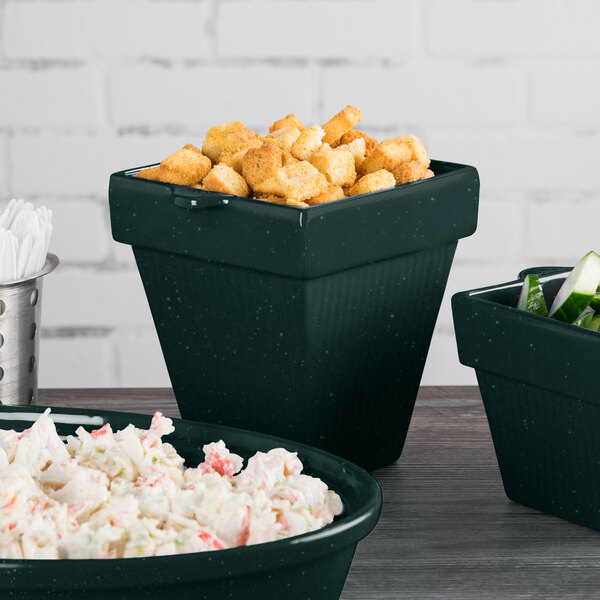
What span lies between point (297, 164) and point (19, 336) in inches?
12.0

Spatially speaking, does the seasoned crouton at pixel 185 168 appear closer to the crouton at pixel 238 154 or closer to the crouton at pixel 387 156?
the crouton at pixel 238 154

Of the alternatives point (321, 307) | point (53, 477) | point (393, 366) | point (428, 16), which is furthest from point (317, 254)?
point (428, 16)

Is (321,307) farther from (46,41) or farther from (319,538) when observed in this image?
(46,41)

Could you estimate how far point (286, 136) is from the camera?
0.95 metres

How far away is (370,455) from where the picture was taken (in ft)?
3.15

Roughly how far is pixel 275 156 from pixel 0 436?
0.31 m

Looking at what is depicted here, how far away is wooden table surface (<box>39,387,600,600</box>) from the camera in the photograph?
2.44ft

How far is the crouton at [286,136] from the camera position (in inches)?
37.1

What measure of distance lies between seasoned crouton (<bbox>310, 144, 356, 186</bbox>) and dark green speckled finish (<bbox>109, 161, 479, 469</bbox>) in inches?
1.7

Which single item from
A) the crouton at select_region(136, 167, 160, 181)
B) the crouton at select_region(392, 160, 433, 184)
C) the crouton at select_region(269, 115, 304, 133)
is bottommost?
the crouton at select_region(136, 167, 160, 181)

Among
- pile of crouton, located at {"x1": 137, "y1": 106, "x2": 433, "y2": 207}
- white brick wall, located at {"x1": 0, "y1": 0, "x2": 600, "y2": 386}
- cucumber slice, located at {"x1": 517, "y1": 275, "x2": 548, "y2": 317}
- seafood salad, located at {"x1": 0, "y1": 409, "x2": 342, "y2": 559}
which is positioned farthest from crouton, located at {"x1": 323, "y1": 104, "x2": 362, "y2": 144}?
white brick wall, located at {"x1": 0, "y1": 0, "x2": 600, "y2": 386}

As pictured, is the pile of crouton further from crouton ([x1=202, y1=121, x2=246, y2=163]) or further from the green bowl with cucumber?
the green bowl with cucumber

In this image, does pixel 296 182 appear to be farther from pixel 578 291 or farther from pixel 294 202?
pixel 578 291

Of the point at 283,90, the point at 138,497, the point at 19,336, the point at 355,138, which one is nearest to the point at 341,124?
the point at 355,138
